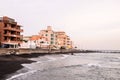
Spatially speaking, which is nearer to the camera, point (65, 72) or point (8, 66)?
point (65, 72)

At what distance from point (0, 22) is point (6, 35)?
4.65m

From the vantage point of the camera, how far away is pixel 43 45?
127000 millimetres

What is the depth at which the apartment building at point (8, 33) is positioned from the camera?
73713 mm

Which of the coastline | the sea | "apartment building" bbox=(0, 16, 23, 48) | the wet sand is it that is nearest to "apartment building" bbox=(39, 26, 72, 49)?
"apartment building" bbox=(0, 16, 23, 48)

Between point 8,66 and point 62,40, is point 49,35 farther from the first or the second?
point 8,66

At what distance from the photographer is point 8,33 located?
75.1 metres

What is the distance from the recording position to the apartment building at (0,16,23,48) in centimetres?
7371

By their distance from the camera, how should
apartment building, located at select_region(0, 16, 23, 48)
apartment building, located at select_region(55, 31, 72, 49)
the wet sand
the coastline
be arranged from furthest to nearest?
apartment building, located at select_region(55, 31, 72, 49) < apartment building, located at select_region(0, 16, 23, 48) < the wet sand < the coastline

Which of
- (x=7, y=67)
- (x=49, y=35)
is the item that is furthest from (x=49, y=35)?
(x=7, y=67)

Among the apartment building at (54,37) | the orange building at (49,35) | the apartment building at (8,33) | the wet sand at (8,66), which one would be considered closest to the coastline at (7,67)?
the wet sand at (8,66)

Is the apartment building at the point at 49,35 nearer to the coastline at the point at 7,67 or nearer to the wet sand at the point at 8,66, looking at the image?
the wet sand at the point at 8,66

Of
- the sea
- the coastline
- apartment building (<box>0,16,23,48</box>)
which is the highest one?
apartment building (<box>0,16,23,48</box>)

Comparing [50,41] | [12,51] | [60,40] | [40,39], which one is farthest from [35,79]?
[60,40]

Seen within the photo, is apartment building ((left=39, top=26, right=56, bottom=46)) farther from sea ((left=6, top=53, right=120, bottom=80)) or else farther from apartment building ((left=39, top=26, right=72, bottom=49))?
sea ((left=6, top=53, right=120, bottom=80))
